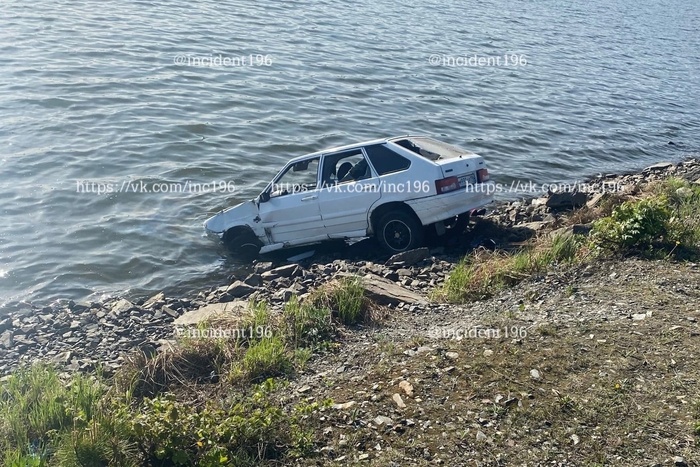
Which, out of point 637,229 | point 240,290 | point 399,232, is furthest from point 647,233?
point 240,290

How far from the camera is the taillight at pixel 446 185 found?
12.0m

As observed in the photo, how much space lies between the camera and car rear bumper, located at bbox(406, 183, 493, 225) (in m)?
12.0

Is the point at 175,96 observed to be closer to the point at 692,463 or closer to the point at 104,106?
the point at 104,106

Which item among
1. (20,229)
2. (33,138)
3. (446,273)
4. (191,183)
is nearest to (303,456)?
(446,273)

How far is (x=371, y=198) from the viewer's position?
40.6 ft

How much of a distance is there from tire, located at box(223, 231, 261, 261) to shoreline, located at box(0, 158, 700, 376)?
0.32 m

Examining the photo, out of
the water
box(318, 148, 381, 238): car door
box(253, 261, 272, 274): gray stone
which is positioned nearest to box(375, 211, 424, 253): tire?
box(318, 148, 381, 238): car door

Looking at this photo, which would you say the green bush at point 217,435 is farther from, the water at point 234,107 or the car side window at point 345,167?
the car side window at point 345,167

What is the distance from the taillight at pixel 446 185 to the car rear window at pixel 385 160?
1.85 ft

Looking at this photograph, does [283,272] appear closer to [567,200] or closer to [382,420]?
[567,200]

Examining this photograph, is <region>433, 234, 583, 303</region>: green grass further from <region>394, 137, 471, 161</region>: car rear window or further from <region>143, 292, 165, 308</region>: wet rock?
<region>143, 292, 165, 308</region>: wet rock

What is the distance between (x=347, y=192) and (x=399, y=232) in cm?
104

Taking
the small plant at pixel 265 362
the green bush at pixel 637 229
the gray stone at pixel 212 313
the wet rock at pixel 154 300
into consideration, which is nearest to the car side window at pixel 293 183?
the wet rock at pixel 154 300

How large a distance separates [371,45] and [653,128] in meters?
10.7
